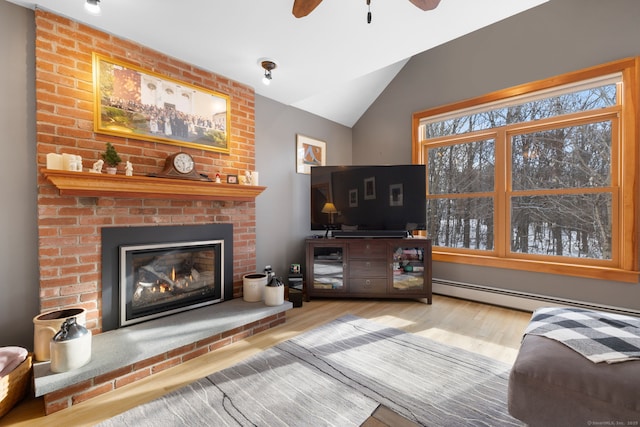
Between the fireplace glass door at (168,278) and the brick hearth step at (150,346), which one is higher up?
the fireplace glass door at (168,278)

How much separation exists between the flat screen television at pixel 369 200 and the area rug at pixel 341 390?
1.43 m

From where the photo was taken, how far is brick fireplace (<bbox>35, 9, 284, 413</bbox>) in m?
1.73

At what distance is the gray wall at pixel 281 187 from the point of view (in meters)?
3.12

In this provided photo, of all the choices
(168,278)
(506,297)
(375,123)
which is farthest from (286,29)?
(506,297)

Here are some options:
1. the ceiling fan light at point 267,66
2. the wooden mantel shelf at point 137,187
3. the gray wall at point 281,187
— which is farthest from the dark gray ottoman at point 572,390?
the ceiling fan light at point 267,66

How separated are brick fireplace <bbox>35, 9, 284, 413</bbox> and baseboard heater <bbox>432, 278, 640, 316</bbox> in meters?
2.35

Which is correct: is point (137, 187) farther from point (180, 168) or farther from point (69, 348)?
point (69, 348)

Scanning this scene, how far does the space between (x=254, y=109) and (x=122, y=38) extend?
120 centimetres

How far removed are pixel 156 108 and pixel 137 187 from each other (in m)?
0.73

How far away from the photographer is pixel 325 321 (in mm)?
2594

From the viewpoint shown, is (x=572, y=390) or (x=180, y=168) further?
(x=180, y=168)

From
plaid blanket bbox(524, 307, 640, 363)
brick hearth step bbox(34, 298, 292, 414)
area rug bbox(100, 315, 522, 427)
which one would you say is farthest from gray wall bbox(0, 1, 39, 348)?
plaid blanket bbox(524, 307, 640, 363)

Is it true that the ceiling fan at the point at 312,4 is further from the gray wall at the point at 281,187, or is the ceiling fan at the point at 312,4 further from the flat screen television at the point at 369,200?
the flat screen television at the point at 369,200

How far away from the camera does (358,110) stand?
13.3 feet
